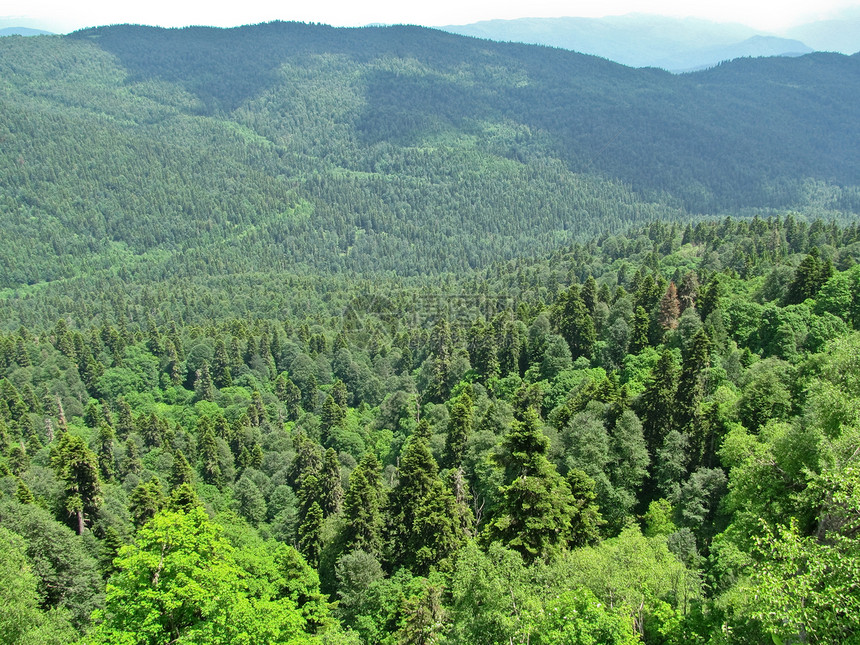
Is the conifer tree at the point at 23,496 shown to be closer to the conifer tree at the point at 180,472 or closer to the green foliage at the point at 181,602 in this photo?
the conifer tree at the point at 180,472

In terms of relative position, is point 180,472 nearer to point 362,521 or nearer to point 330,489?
point 330,489

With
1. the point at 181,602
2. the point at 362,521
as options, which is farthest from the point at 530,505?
the point at 362,521

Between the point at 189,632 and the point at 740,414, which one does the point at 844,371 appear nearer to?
the point at 740,414

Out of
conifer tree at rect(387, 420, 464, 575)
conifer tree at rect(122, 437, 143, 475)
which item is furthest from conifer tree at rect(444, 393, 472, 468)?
conifer tree at rect(122, 437, 143, 475)

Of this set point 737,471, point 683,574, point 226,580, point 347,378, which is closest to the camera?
point 226,580

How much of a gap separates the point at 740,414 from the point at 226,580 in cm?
4541

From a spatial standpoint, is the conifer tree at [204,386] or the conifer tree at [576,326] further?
the conifer tree at [204,386]

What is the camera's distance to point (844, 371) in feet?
120

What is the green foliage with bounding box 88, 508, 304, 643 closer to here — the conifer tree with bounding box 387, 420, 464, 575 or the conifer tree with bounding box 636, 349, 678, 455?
the conifer tree with bounding box 387, 420, 464, 575

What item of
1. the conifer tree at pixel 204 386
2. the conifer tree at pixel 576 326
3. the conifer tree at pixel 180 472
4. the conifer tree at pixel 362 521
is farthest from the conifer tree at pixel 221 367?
the conifer tree at pixel 362 521

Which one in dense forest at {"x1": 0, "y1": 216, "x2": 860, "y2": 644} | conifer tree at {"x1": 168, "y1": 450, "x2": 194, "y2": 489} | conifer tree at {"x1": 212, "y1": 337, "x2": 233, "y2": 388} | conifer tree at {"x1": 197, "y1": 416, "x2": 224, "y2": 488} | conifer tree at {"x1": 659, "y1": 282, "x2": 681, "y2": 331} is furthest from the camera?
conifer tree at {"x1": 212, "y1": 337, "x2": 233, "y2": 388}

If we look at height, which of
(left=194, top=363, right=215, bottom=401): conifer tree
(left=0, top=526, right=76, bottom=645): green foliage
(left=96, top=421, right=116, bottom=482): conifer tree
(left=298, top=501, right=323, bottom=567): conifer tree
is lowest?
(left=194, top=363, right=215, bottom=401): conifer tree

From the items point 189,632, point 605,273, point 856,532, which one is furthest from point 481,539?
point 605,273

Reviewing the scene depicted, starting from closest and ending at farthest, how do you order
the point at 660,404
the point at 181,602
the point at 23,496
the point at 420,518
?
1. the point at 181,602
2. the point at 420,518
3. the point at 23,496
4. the point at 660,404
